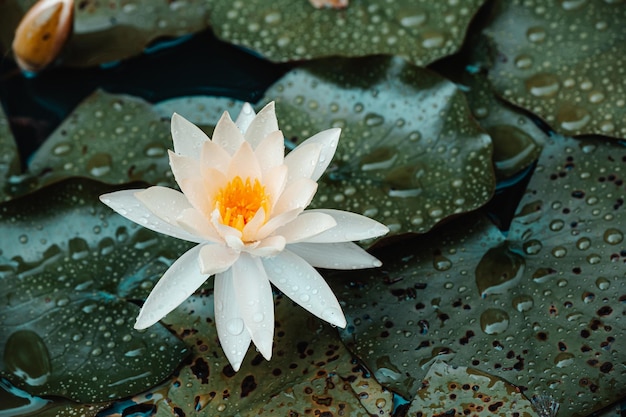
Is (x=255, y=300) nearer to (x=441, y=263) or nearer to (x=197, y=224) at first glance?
(x=197, y=224)

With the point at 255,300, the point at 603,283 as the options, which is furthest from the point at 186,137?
the point at 603,283

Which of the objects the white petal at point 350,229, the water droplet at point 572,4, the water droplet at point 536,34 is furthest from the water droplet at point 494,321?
the water droplet at point 572,4

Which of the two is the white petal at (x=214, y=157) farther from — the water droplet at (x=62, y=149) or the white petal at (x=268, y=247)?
the water droplet at (x=62, y=149)

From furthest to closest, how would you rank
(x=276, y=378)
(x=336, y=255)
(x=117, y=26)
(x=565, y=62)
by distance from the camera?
(x=117, y=26), (x=565, y=62), (x=276, y=378), (x=336, y=255)

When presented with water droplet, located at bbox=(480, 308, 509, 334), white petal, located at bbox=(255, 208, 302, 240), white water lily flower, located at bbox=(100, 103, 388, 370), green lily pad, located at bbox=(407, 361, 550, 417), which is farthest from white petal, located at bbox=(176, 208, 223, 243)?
water droplet, located at bbox=(480, 308, 509, 334)

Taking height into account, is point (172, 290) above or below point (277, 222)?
below

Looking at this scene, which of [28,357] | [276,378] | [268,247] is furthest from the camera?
[28,357]
